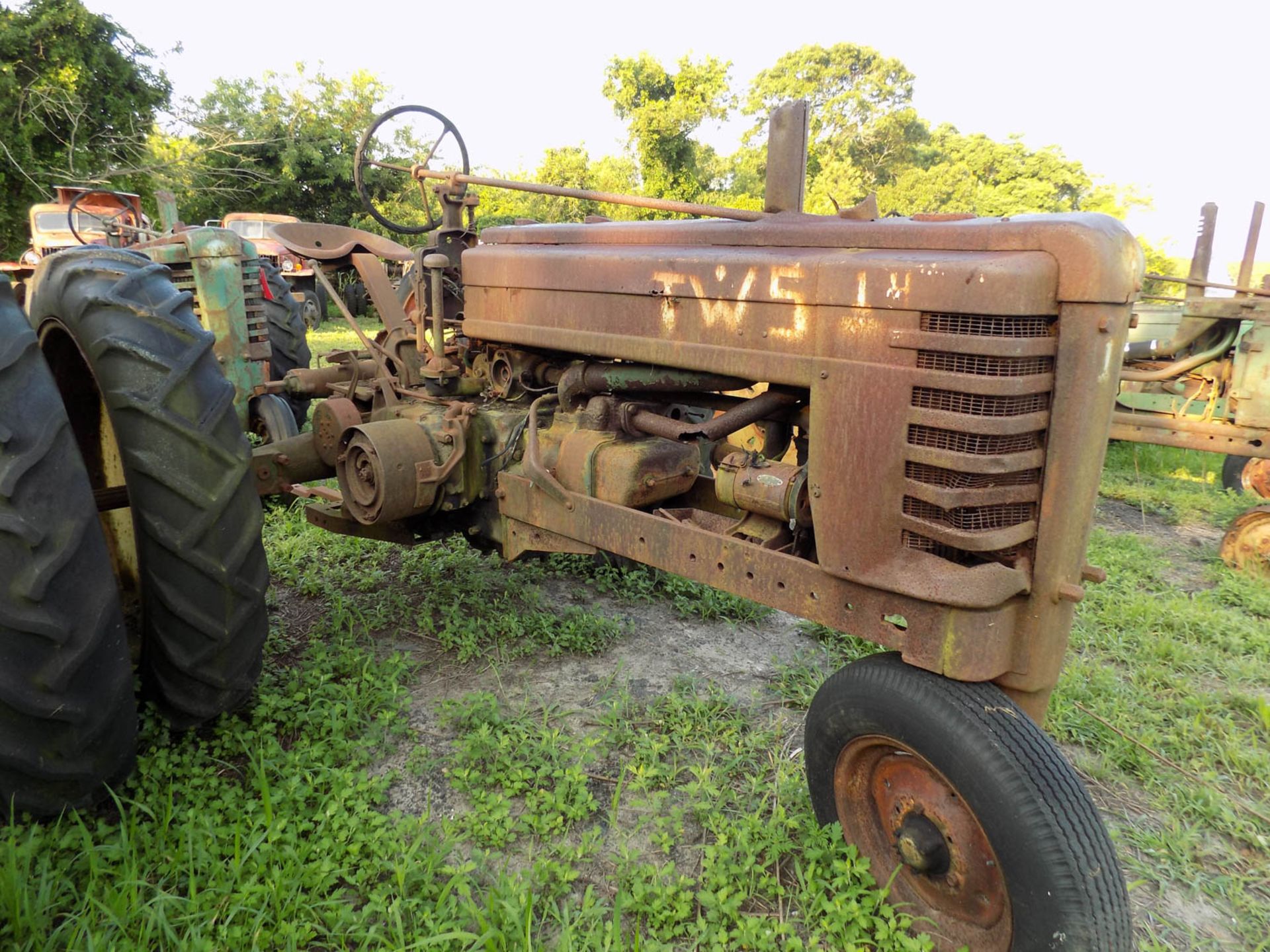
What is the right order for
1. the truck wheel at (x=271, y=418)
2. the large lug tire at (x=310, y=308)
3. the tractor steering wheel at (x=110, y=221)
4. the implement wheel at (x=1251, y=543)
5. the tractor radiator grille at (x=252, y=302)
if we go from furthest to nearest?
the large lug tire at (x=310, y=308) → the tractor steering wheel at (x=110, y=221) → the tractor radiator grille at (x=252, y=302) → the truck wheel at (x=271, y=418) → the implement wheel at (x=1251, y=543)

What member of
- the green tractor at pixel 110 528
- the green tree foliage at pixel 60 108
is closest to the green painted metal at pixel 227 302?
the green tractor at pixel 110 528

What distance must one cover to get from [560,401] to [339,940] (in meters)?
1.65

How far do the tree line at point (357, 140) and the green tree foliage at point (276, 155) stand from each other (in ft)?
0.19

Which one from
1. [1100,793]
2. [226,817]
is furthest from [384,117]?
[1100,793]

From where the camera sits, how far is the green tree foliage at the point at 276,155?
19969 mm

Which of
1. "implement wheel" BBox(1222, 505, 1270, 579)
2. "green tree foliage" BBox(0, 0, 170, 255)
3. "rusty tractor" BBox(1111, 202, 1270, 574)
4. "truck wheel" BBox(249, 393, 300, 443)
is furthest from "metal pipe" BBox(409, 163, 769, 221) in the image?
"green tree foliage" BBox(0, 0, 170, 255)

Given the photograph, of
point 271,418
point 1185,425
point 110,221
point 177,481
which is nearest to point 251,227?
point 110,221

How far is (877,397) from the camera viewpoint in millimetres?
1796

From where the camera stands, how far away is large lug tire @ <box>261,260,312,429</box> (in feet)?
20.0

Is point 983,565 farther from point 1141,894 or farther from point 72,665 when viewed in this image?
point 72,665

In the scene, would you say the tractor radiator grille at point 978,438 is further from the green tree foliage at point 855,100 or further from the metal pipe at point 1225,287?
the green tree foliage at point 855,100

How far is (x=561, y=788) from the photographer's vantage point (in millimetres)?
2312

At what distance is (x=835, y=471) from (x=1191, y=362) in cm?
460

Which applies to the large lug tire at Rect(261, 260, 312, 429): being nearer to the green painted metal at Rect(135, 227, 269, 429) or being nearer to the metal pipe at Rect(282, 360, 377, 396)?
the green painted metal at Rect(135, 227, 269, 429)
